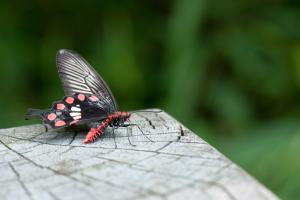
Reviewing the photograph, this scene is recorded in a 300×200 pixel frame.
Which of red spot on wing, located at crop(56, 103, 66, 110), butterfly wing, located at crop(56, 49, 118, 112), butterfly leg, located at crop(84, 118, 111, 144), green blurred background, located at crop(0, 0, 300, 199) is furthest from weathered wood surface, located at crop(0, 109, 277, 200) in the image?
green blurred background, located at crop(0, 0, 300, 199)

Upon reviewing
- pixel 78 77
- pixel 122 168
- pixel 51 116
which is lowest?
pixel 122 168

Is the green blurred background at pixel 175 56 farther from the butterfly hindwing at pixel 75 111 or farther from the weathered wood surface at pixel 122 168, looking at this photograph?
the weathered wood surface at pixel 122 168

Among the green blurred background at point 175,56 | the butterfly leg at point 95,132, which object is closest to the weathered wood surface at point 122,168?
the butterfly leg at point 95,132

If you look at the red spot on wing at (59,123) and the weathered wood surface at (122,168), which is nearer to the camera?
the weathered wood surface at (122,168)

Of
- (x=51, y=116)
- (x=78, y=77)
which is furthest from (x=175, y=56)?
(x=51, y=116)

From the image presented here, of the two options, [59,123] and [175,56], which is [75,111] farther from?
[175,56]

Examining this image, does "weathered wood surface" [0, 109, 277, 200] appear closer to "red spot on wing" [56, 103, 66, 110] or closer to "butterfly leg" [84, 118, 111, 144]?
"butterfly leg" [84, 118, 111, 144]

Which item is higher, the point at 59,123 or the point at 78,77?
the point at 78,77
